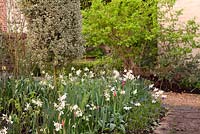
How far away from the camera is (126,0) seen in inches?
390

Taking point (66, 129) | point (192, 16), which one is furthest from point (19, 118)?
point (192, 16)

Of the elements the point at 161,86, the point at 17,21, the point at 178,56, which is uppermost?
the point at 17,21

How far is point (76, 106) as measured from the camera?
14.1 ft

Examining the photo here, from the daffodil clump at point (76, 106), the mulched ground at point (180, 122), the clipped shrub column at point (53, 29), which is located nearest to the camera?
the daffodil clump at point (76, 106)

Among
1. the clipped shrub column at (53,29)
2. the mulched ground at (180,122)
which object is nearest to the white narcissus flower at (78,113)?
the mulched ground at (180,122)

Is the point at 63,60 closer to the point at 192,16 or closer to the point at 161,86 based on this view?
the point at 161,86

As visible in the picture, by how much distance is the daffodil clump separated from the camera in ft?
14.5

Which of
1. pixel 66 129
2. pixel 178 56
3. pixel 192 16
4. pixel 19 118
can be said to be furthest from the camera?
pixel 192 16

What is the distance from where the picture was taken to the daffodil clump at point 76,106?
4.41m

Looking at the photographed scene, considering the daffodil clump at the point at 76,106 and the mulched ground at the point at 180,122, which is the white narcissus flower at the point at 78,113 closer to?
the daffodil clump at the point at 76,106

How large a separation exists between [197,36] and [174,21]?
2.16 feet

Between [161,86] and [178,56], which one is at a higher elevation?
[178,56]

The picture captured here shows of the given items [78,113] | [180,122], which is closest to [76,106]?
[78,113]

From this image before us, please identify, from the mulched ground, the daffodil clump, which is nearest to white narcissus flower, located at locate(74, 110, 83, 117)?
the daffodil clump
